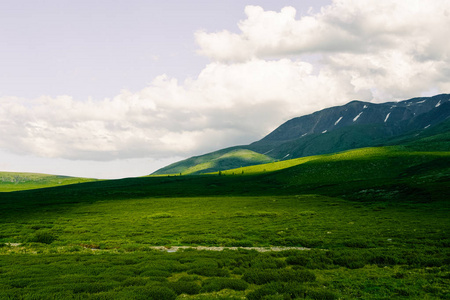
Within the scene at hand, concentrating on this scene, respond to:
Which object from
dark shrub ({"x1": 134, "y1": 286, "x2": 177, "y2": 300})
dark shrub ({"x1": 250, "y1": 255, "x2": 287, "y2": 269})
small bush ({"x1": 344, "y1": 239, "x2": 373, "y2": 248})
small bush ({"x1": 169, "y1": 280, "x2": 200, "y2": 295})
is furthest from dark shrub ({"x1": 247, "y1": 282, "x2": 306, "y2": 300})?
small bush ({"x1": 344, "y1": 239, "x2": 373, "y2": 248})

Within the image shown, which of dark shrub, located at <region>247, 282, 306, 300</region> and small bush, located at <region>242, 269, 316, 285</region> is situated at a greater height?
dark shrub, located at <region>247, 282, 306, 300</region>

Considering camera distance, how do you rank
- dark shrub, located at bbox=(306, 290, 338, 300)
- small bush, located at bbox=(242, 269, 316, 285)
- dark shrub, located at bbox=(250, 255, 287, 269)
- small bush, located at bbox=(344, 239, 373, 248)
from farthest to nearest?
small bush, located at bbox=(344, 239, 373, 248) → dark shrub, located at bbox=(250, 255, 287, 269) → small bush, located at bbox=(242, 269, 316, 285) → dark shrub, located at bbox=(306, 290, 338, 300)

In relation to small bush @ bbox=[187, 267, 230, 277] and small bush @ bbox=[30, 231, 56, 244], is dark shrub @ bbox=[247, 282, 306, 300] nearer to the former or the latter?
small bush @ bbox=[187, 267, 230, 277]

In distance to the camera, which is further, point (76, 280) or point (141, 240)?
point (141, 240)

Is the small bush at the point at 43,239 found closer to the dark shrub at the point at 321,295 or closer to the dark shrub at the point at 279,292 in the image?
the dark shrub at the point at 279,292

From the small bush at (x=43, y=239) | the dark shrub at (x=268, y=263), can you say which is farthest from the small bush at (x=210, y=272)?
the small bush at (x=43, y=239)

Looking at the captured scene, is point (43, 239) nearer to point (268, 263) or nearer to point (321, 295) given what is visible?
point (268, 263)

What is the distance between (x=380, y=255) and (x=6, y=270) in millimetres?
30811

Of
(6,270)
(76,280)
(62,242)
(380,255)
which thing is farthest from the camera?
(62,242)

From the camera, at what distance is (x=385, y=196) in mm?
87688

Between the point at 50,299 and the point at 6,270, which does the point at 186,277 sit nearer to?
the point at 50,299

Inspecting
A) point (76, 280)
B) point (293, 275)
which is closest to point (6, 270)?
point (76, 280)

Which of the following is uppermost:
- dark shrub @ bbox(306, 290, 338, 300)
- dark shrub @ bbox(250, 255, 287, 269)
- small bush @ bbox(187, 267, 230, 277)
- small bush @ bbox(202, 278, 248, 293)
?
dark shrub @ bbox(306, 290, 338, 300)

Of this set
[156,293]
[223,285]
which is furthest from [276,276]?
[156,293]
